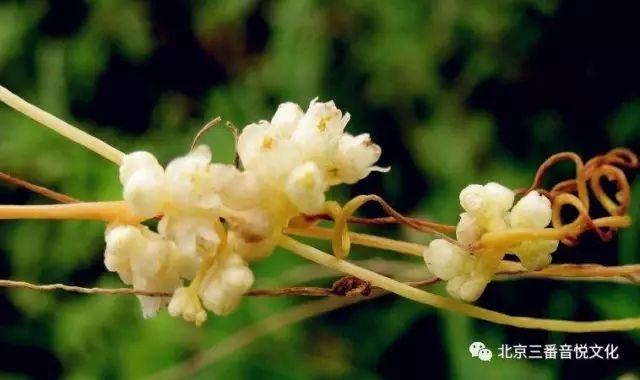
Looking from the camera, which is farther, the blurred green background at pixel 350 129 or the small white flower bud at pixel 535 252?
the blurred green background at pixel 350 129

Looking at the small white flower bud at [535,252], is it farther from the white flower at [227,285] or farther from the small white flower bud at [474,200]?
the white flower at [227,285]

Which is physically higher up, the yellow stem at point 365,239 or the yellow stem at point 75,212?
the yellow stem at point 365,239

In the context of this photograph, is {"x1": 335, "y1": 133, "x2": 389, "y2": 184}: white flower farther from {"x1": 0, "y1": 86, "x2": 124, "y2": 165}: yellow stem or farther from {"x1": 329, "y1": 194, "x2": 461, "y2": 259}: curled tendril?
{"x1": 0, "y1": 86, "x2": 124, "y2": 165}: yellow stem

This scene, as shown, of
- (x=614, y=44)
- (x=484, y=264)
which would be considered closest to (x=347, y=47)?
(x=614, y=44)

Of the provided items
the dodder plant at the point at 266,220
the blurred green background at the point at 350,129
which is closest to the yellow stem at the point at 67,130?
the dodder plant at the point at 266,220

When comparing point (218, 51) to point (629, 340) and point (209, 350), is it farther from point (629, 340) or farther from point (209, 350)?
point (629, 340)

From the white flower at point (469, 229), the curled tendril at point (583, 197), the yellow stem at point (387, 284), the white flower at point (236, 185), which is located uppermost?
the curled tendril at point (583, 197)

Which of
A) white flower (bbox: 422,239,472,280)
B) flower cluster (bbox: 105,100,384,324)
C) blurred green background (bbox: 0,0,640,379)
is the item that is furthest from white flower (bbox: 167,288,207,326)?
blurred green background (bbox: 0,0,640,379)
